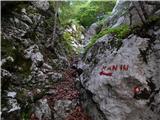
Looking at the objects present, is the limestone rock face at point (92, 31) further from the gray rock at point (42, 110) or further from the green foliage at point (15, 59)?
the gray rock at point (42, 110)

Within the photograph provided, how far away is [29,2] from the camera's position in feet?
41.9

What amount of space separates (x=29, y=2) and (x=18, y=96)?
218 inches

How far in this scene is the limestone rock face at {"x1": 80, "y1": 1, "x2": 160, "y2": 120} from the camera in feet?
27.1

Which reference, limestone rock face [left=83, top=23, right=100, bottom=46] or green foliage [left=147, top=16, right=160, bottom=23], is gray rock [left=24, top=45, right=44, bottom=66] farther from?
limestone rock face [left=83, top=23, right=100, bottom=46]

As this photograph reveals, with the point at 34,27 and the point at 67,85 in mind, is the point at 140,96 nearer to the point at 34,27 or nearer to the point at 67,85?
the point at 67,85

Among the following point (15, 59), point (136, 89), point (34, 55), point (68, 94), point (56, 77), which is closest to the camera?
point (136, 89)

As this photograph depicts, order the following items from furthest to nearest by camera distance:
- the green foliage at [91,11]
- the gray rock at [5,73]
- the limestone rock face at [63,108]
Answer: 1. the green foliage at [91,11]
2. the limestone rock face at [63,108]
3. the gray rock at [5,73]

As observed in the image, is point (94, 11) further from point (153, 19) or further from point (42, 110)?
point (42, 110)

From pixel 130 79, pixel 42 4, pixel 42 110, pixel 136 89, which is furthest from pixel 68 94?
pixel 42 4

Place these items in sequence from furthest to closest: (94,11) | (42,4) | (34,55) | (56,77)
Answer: (94,11) < (42,4) < (56,77) < (34,55)

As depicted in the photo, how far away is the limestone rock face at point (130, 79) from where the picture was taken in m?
8.27

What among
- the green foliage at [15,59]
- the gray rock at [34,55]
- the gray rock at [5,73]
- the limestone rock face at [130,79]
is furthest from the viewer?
the gray rock at [34,55]

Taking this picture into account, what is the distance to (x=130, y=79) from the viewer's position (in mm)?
8445

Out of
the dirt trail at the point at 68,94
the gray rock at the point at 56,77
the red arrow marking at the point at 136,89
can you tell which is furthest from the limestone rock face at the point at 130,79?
the gray rock at the point at 56,77
